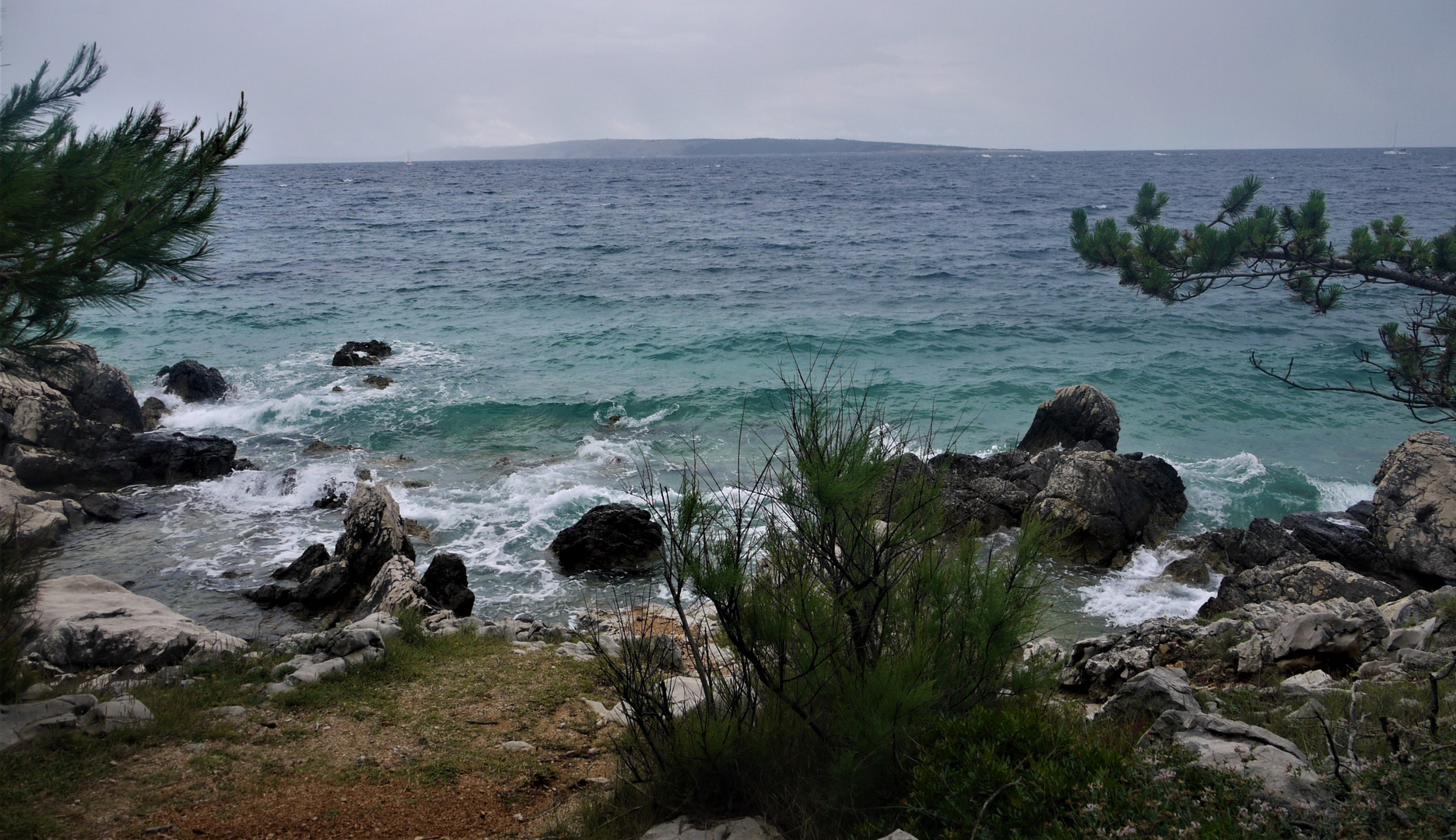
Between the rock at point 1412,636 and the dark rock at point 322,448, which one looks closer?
the rock at point 1412,636

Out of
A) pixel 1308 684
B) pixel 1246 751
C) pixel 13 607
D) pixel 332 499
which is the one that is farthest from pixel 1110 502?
pixel 13 607

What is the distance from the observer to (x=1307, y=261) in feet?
21.9

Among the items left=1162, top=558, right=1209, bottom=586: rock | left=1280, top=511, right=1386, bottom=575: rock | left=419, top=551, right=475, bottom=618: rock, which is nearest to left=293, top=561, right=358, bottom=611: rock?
left=419, top=551, right=475, bottom=618: rock

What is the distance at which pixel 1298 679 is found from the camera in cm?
588

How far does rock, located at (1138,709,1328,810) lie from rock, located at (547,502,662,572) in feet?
25.7

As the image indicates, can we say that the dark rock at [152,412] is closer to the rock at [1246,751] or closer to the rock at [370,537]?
the rock at [370,537]

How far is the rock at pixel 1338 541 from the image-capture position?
1080 centimetres

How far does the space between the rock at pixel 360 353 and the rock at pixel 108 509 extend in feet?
30.7

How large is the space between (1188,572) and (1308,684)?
18.8 feet

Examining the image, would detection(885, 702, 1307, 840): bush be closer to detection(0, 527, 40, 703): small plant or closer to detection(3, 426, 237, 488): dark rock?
detection(0, 527, 40, 703): small plant

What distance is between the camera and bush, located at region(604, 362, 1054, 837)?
395 cm

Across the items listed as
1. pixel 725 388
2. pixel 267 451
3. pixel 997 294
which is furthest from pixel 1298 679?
pixel 997 294

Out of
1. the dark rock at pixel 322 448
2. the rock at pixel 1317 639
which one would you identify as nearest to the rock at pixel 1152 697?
the rock at pixel 1317 639

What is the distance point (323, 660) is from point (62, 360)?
3109 millimetres
